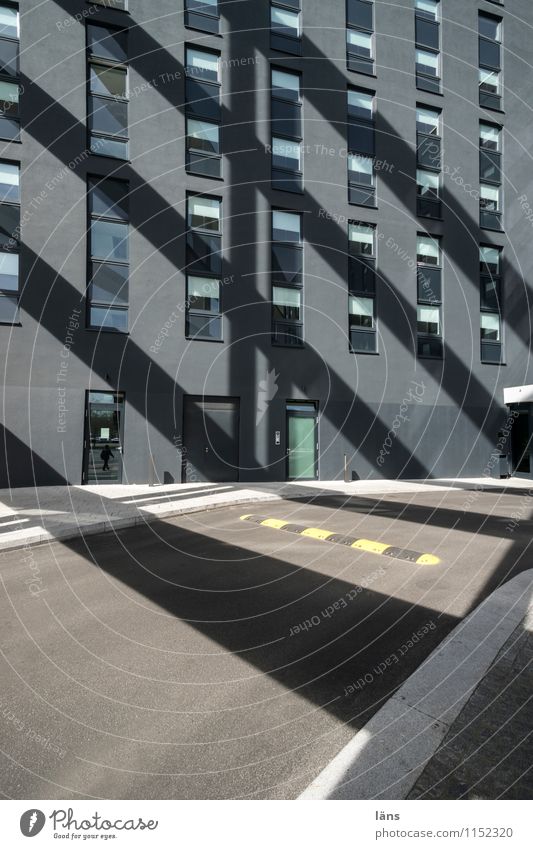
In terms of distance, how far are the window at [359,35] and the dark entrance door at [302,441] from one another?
1423cm

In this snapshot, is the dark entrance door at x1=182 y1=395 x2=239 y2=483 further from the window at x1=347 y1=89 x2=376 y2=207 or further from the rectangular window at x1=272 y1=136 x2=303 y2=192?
the window at x1=347 y1=89 x2=376 y2=207

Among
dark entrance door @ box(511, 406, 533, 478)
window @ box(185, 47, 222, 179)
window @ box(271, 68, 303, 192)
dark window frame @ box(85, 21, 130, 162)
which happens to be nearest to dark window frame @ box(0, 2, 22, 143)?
dark window frame @ box(85, 21, 130, 162)

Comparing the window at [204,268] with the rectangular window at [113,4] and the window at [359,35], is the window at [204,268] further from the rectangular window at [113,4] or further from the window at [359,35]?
the window at [359,35]

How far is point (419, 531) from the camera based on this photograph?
380 inches

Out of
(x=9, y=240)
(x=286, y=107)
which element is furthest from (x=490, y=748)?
(x=286, y=107)

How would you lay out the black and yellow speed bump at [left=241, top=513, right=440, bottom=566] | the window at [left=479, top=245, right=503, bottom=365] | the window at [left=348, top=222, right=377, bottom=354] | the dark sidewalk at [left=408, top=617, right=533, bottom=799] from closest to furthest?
the dark sidewalk at [left=408, top=617, right=533, bottom=799]
the black and yellow speed bump at [left=241, top=513, right=440, bottom=566]
the window at [left=348, top=222, right=377, bottom=354]
the window at [left=479, top=245, right=503, bottom=365]

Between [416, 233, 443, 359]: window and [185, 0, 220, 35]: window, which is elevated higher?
[185, 0, 220, 35]: window

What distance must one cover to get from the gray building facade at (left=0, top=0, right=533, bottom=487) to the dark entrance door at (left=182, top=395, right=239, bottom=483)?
84 millimetres

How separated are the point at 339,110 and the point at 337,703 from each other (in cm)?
2255

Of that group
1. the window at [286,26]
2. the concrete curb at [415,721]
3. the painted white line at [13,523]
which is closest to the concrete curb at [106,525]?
the painted white line at [13,523]

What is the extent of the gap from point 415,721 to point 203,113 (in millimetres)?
20890

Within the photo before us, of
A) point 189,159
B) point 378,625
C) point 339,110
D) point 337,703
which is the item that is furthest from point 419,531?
point 339,110

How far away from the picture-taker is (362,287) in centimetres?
2080

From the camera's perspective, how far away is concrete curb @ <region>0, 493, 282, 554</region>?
8.66 metres
